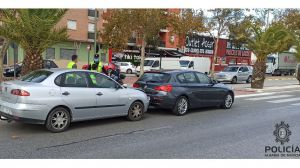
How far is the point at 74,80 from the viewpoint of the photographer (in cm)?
803

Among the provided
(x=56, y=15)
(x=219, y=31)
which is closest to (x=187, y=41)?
(x=219, y=31)

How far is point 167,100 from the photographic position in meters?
10.1

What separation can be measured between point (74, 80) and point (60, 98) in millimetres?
648

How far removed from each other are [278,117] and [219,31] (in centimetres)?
2612

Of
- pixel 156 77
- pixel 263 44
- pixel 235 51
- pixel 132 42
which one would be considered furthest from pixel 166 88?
pixel 235 51

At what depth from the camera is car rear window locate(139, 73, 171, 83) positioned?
1040cm

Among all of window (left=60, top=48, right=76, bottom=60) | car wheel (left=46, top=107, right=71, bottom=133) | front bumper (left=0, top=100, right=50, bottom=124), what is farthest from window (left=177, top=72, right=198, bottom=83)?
window (left=60, top=48, right=76, bottom=60)

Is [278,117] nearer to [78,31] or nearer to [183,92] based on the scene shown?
[183,92]

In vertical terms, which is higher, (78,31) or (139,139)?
(78,31)

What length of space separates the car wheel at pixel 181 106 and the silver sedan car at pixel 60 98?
6.26 feet

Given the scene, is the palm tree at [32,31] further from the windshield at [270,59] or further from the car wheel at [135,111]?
the windshield at [270,59]

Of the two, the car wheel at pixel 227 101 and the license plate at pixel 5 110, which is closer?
the license plate at pixel 5 110

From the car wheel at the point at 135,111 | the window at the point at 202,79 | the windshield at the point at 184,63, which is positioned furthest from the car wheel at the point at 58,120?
the windshield at the point at 184,63

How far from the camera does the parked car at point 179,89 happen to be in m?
10.2
